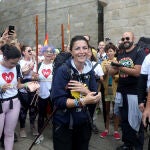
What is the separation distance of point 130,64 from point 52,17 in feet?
33.6

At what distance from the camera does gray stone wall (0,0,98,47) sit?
41.1ft

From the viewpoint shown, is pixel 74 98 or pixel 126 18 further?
pixel 126 18

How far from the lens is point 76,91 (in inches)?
123

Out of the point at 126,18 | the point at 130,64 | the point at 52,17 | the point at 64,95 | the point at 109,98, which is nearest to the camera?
the point at 64,95

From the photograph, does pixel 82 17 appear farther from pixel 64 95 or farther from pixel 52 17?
pixel 64 95

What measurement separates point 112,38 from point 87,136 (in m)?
8.10

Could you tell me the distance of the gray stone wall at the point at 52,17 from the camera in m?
12.5

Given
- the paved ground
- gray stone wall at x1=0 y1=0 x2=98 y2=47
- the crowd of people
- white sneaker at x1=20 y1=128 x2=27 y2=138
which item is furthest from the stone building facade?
white sneaker at x1=20 y1=128 x2=27 y2=138

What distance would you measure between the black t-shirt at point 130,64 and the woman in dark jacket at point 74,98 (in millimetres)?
1429

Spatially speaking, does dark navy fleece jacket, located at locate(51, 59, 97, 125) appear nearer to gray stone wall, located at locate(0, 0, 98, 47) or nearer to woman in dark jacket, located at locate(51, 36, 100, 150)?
woman in dark jacket, located at locate(51, 36, 100, 150)

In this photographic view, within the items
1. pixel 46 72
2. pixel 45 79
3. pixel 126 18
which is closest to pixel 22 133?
pixel 45 79

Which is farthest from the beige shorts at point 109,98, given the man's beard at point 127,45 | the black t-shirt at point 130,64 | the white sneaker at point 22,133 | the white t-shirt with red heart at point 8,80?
the white t-shirt with red heart at point 8,80

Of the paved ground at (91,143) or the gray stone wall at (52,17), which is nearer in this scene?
the paved ground at (91,143)

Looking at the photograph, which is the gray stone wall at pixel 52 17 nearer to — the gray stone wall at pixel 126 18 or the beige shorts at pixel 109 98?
the gray stone wall at pixel 126 18
